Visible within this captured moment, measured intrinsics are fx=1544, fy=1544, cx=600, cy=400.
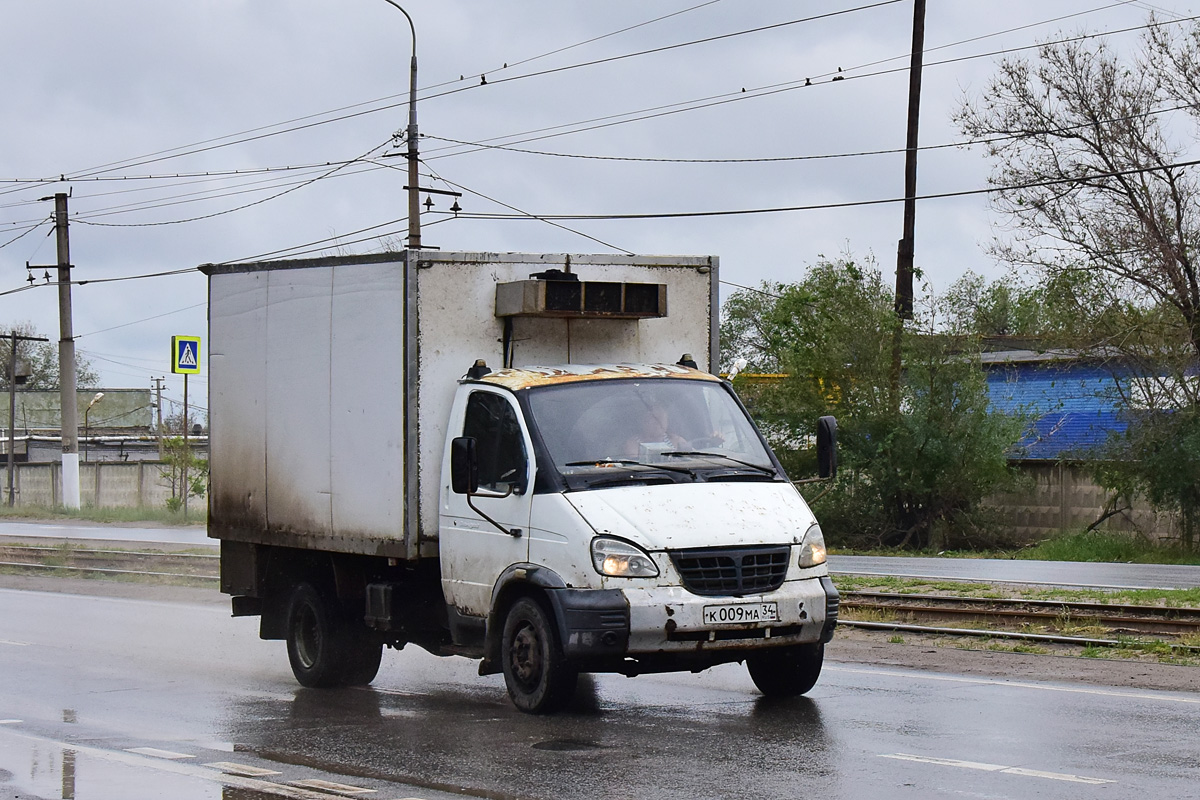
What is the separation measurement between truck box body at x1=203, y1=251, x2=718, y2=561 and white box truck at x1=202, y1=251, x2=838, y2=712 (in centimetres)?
2

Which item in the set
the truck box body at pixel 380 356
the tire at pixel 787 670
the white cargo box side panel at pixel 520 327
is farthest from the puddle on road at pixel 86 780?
the tire at pixel 787 670

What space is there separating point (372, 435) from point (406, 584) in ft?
3.59

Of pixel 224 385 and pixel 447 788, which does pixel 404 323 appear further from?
pixel 447 788

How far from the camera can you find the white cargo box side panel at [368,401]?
10320mm

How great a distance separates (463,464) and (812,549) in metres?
2.21

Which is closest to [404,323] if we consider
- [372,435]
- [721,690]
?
[372,435]

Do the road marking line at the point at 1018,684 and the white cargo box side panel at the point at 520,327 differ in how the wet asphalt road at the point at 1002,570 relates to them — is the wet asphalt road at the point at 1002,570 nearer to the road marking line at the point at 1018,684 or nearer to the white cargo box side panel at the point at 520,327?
the road marking line at the point at 1018,684

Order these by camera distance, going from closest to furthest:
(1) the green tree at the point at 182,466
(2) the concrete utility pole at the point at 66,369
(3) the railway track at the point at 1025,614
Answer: (3) the railway track at the point at 1025,614, (1) the green tree at the point at 182,466, (2) the concrete utility pole at the point at 66,369

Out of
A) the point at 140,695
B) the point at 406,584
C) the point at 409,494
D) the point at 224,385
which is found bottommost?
the point at 140,695

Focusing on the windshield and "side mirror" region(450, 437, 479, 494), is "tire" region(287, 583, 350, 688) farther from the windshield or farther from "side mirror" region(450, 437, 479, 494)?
the windshield

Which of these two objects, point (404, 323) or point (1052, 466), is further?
point (1052, 466)

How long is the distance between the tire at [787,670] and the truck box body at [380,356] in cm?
224

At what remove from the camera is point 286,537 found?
11.6 metres

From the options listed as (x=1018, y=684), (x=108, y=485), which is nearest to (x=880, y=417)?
(x=1018, y=684)
